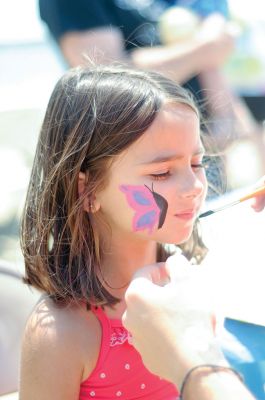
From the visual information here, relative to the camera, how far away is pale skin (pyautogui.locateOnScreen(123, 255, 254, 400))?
0.65 meters

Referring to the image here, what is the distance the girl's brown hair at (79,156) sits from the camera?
1.04m

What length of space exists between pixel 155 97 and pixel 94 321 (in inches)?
14.1

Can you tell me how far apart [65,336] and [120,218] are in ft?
0.64

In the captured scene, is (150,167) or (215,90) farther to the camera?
(215,90)

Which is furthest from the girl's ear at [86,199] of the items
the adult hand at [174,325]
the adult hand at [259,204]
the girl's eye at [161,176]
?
the adult hand at [174,325]

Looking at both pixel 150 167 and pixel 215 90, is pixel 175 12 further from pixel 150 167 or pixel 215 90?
pixel 150 167

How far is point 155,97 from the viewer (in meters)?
1.06

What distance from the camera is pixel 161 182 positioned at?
990 mm

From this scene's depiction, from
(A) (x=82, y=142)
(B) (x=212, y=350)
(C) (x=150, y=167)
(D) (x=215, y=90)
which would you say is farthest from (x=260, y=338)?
(D) (x=215, y=90)

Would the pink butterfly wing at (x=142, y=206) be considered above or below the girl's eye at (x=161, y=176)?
below

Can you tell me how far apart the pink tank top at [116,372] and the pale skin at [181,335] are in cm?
37

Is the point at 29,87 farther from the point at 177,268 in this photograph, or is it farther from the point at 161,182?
the point at 177,268

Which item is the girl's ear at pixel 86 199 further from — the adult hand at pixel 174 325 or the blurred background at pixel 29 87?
the blurred background at pixel 29 87

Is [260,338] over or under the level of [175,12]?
under
